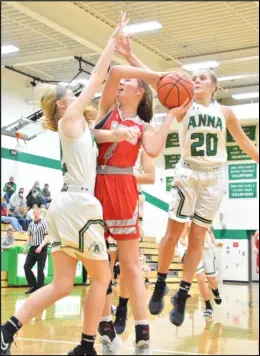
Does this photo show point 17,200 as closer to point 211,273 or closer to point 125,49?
point 211,273

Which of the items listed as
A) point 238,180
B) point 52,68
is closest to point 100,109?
point 52,68

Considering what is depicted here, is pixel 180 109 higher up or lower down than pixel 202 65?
lower down

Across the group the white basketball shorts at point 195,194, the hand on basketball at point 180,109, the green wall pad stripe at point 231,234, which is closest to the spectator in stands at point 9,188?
the green wall pad stripe at point 231,234

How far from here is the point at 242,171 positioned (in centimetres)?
2408

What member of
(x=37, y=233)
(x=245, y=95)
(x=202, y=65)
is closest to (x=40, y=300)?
(x=37, y=233)

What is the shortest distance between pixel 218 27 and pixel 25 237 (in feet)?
25.6

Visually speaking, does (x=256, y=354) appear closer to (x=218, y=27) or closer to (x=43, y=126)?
(x=43, y=126)

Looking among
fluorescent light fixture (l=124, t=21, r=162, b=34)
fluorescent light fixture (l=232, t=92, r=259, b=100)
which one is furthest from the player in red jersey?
fluorescent light fixture (l=232, t=92, r=259, b=100)

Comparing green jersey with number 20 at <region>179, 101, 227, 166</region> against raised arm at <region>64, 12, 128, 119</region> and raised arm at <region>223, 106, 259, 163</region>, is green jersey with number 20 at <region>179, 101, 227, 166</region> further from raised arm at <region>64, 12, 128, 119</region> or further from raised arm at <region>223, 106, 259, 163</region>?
raised arm at <region>64, 12, 128, 119</region>

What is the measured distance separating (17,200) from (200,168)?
40.7ft

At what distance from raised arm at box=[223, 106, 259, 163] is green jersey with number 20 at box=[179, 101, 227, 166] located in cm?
11

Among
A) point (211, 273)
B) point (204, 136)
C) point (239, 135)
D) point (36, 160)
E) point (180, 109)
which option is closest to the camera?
point (180, 109)

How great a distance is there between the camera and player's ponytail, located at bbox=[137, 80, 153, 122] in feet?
14.6

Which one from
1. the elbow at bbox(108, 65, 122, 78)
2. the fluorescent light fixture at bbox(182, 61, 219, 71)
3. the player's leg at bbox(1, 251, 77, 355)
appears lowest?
the player's leg at bbox(1, 251, 77, 355)
